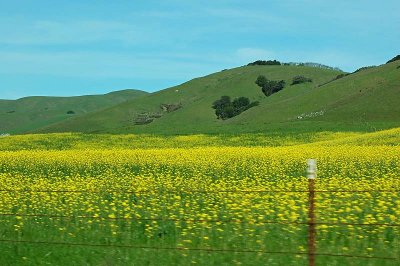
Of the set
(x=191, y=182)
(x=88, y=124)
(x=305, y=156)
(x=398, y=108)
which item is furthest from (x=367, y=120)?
(x=88, y=124)

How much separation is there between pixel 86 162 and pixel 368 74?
83.6 metres

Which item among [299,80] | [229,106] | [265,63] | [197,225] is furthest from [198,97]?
[197,225]

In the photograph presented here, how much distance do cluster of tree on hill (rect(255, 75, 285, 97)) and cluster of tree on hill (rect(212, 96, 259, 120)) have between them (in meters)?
11.3

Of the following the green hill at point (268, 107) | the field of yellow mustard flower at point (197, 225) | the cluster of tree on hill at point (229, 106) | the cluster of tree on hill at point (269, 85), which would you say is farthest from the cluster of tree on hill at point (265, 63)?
the field of yellow mustard flower at point (197, 225)

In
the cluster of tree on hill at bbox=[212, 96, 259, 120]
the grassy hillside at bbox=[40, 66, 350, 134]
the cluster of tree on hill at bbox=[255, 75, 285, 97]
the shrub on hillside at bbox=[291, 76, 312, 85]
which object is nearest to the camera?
the cluster of tree on hill at bbox=[212, 96, 259, 120]

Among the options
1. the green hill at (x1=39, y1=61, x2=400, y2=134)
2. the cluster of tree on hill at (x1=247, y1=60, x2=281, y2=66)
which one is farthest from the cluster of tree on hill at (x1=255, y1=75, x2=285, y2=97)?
the cluster of tree on hill at (x1=247, y1=60, x2=281, y2=66)

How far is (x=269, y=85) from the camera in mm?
136000

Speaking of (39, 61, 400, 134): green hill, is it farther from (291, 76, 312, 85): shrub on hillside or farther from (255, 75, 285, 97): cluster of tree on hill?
(291, 76, 312, 85): shrub on hillside

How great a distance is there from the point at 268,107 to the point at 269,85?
130 feet

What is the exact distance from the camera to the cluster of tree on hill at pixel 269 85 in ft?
440

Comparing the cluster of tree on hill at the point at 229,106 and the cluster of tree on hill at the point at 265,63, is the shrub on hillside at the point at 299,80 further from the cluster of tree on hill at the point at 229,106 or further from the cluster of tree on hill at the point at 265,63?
the cluster of tree on hill at the point at 265,63

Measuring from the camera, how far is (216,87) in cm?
14738

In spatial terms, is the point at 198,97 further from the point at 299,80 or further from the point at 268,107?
the point at 268,107

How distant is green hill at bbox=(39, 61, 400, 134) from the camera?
6419 cm
